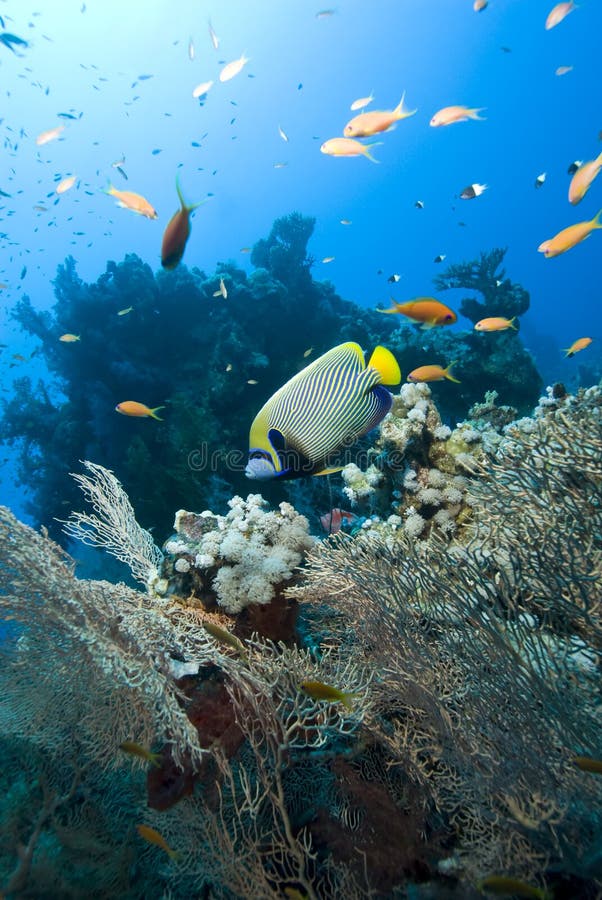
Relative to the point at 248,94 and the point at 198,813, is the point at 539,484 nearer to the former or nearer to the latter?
the point at 198,813

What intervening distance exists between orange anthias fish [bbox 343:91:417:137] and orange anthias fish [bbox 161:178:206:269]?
294cm

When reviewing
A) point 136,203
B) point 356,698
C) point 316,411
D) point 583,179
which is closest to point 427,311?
point 583,179

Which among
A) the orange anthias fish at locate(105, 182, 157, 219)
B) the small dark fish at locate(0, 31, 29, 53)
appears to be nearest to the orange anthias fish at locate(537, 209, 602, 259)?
the orange anthias fish at locate(105, 182, 157, 219)

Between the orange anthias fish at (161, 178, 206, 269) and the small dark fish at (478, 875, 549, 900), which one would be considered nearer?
the small dark fish at (478, 875, 549, 900)

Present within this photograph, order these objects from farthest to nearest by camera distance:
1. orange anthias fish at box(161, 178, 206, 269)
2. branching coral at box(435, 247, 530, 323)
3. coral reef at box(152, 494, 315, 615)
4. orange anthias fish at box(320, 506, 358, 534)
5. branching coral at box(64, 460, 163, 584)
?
branching coral at box(435, 247, 530, 323), orange anthias fish at box(320, 506, 358, 534), branching coral at box(64, 460, 163, 584), coral reef at box(152, 494, 315, 615), orange anthias fish at box(161, 178, 206, 269)

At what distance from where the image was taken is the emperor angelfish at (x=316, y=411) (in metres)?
2.52

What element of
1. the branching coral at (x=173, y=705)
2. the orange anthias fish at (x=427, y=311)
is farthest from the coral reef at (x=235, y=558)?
the orange anthias fish at (x=427, y=311)

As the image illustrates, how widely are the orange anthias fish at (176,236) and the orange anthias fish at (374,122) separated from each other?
2943 millimetres

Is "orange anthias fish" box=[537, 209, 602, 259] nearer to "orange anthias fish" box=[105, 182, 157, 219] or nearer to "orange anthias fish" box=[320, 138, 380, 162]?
"orange anthias fish" box=[320, 138, 380, 162]

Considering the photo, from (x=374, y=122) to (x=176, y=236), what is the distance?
3215 millimetres

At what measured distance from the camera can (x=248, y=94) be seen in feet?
269

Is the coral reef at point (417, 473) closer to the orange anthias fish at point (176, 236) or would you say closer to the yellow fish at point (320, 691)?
the yellow fish at point (320, 691)

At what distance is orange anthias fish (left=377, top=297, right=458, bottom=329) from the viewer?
434cm

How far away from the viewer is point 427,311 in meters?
4.42
